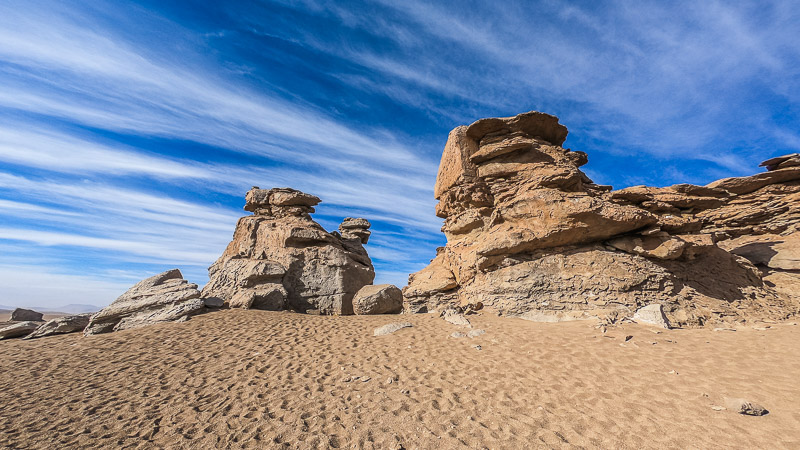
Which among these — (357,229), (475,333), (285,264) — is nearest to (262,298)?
(285,264)

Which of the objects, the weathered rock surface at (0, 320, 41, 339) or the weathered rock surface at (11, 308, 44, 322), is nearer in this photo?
the weathered rock surface at (0, 320, 41, 339)

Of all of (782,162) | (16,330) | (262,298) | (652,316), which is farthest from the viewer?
(782,162)

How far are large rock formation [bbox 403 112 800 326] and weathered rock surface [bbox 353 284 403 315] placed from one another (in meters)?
1.18

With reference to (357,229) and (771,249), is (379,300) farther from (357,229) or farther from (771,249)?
A: (771,249)

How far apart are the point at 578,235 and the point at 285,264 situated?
14868 millimetres

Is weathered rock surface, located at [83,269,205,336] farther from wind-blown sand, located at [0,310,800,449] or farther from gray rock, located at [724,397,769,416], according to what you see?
gray rock, located at [724,397,769,416]

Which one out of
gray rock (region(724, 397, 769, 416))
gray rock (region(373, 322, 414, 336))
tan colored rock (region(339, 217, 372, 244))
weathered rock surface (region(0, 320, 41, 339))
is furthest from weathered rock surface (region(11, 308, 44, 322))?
gray rock (region(724, 397, 769, 416))

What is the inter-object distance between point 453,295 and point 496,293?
3.07m

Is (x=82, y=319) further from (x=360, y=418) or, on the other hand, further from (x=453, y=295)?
(x=453, y=295)

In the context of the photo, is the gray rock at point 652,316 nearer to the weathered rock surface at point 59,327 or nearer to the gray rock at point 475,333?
the gray rock at point 475,333

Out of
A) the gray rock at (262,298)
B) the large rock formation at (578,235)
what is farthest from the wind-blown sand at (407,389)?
the gray rock at (262,298)

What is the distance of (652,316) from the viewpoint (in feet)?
33.4

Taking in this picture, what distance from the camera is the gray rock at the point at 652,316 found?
991cm

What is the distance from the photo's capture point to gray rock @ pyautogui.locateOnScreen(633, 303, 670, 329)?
991cm
